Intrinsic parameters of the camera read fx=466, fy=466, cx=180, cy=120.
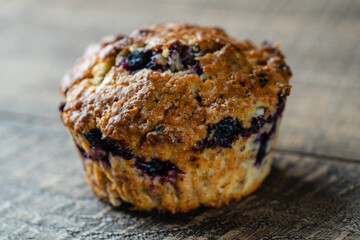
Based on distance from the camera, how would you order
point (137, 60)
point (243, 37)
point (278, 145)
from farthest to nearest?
point (243, 37) < point (278, 145) < point (137, 60)

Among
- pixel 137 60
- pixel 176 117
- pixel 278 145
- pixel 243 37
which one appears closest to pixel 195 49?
pixel 137 60

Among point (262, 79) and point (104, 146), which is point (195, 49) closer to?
point (262, 79)

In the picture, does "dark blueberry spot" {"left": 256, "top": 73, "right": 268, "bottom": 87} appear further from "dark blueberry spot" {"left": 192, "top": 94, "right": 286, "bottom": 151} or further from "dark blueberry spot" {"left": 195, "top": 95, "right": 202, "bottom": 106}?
"dark blueberry spot" {"left": 195, "top": 95, "right": 202, "bottom": 106}

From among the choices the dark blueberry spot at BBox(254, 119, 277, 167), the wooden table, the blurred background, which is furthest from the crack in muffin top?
the blurred background

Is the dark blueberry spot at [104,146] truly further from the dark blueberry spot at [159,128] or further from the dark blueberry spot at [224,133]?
the dark blueberry spot at [224,133]

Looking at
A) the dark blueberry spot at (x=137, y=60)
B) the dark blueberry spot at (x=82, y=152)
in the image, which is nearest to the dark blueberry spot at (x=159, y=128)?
the dark blueberry spot at (x=137, y=60)

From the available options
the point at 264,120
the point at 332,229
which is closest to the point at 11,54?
the point at 264,120

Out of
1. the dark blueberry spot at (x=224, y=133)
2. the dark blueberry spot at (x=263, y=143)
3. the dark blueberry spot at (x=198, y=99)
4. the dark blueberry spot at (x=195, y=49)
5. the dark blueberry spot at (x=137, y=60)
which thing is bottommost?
the dark blueberry spot at (x=263, y=143)

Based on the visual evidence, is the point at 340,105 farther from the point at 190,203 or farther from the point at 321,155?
the point at 190,203
